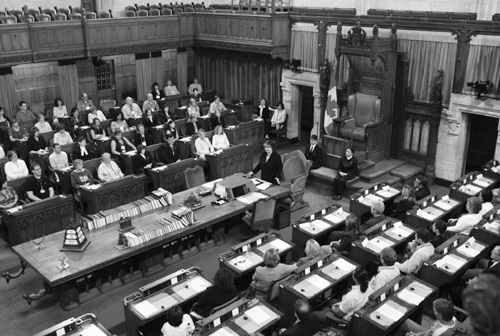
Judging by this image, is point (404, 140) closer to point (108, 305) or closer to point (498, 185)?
point (498, 185)

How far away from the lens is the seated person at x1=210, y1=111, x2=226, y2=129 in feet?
50.8

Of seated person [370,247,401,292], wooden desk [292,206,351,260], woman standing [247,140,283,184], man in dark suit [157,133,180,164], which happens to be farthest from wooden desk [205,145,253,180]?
seated person [370,247,401,292]

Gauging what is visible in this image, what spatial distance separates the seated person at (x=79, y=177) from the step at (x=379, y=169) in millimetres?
6394

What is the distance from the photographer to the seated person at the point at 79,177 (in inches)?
435

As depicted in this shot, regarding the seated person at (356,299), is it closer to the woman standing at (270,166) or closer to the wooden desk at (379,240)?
the wooden desk at (379,240)

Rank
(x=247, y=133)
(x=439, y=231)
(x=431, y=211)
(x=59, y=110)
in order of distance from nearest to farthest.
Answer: (x=439, y=231)
(x=431, y=211)
(x=247, y=133)
(x=59, y=110)

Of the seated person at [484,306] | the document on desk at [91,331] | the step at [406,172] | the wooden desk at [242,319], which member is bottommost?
the step at [406,172]

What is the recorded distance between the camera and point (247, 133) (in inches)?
591

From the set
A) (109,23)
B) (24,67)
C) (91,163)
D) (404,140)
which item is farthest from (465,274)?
(24,67)

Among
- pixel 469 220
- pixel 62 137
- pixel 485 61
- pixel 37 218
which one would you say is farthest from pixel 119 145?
pixel 485 61

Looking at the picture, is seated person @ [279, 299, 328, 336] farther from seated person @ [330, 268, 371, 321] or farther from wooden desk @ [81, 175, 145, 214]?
wooden desk @ [81, 175, 145, 214]

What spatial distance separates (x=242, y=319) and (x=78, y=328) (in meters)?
1.93

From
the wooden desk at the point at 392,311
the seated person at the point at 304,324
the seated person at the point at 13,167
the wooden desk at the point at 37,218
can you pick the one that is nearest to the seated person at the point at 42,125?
the seated person at the point at 13,167

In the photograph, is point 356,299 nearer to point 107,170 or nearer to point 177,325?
point 177,325
